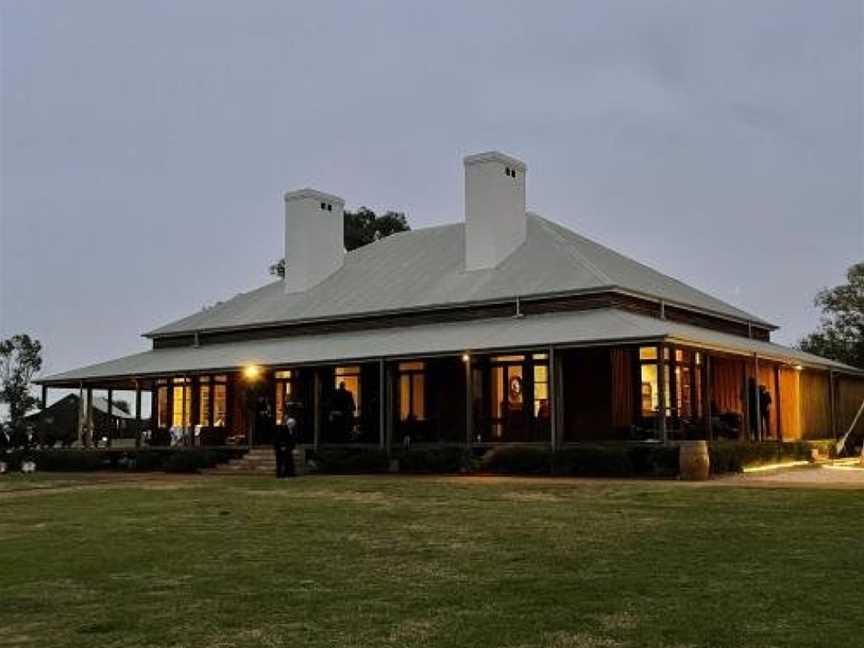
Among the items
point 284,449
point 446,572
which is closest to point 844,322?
point 284,449

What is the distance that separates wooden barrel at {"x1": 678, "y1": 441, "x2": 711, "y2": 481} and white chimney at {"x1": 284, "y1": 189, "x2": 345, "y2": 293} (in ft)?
53.2

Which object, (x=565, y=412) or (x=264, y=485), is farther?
(x=565, y=412)

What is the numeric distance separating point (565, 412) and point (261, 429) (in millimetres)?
8124

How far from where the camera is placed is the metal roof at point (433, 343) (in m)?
20.8

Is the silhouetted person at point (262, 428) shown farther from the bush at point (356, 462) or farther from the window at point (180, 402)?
the window at point (180, 402)

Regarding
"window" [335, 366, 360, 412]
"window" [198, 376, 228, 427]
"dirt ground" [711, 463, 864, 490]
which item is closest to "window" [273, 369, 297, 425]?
"window" [335, 366, 360, 412]

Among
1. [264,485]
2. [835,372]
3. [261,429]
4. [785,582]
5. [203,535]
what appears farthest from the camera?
[835,372]

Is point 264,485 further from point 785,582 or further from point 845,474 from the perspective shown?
point 785,582

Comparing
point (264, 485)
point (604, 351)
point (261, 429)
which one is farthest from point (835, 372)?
point (264, 485)

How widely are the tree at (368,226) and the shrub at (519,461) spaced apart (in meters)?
27.0

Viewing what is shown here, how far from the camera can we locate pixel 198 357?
1138 inches

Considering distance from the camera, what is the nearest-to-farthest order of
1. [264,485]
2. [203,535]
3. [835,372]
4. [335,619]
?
[335,619]
[203,535]
[264,485]
[835,372]

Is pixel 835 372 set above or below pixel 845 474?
above

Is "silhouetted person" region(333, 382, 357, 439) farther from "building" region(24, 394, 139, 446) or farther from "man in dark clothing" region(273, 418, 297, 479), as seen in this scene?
"building" region(24, 394, 139, 446)
